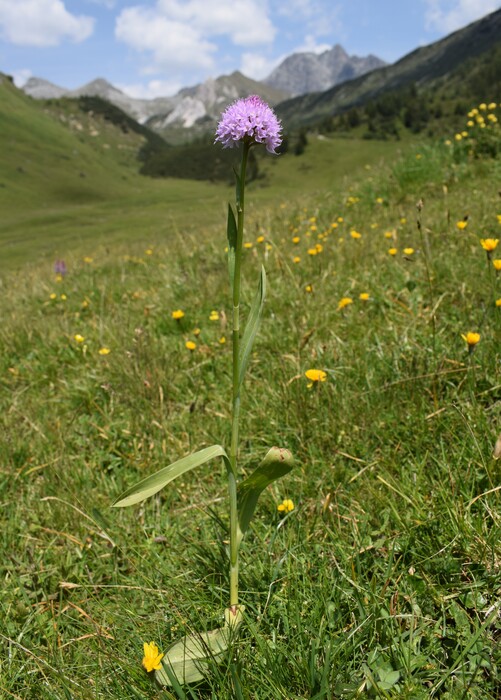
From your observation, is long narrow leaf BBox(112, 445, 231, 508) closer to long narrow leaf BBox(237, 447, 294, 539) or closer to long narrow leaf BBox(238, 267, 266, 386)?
long narrow leaf BBox(237, 447, 294, 539)

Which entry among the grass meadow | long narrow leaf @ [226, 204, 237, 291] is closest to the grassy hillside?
the grass meadow

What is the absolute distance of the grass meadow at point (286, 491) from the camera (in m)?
1.49

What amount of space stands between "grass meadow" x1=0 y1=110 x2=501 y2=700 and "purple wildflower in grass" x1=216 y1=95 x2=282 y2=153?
131 cm

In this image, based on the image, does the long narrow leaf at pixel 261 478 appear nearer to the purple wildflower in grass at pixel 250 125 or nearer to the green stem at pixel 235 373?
the green stem at pixel 235 373

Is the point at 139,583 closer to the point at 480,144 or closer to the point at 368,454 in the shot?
the point at 368,454

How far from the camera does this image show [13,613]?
2066mm

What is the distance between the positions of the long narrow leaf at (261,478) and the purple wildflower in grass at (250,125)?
0.93 m

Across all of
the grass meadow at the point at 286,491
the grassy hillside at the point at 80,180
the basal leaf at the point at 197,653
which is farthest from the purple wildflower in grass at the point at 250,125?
the grassy hillside at the point at 80,180

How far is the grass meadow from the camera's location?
1.49m

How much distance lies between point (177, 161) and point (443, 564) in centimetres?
18700

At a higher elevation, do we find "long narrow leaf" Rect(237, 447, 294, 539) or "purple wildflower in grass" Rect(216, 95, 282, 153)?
"purple wildflower in grass" Rect(216, 95, 282, 153)

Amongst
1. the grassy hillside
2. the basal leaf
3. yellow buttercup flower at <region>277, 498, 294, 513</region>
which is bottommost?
the basal leaf

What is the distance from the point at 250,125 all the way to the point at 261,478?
106 centimetres

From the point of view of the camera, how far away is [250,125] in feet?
4.54
